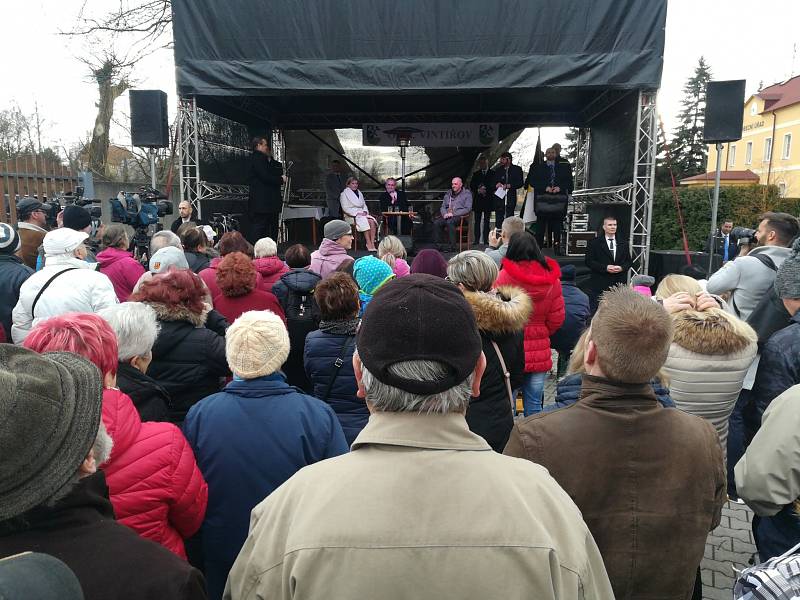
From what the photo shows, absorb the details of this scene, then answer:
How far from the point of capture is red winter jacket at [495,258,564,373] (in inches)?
147

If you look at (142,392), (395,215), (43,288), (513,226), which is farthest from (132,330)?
(395,215)

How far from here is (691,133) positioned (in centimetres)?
3769

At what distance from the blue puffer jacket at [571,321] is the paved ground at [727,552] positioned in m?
1.56

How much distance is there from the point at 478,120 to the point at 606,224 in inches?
201

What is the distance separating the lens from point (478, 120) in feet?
37.3

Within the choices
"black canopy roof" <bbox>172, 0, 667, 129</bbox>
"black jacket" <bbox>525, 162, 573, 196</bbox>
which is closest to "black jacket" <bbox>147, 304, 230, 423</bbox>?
"black canopy roof" <bbox>172, 0, 667, 129</bbox>

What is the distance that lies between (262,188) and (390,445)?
→ 8.45 m

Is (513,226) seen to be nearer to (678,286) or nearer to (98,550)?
(678,286)

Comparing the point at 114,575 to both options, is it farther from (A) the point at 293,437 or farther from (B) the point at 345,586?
(A) the point at 293,437

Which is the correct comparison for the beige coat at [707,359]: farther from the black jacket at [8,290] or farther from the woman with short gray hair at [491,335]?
the black jacket at [8,290]

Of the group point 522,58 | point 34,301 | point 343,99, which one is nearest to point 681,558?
point 34,301

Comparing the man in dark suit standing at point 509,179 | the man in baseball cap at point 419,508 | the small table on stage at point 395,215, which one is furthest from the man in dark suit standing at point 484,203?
the man in baseball cap at point 419,508

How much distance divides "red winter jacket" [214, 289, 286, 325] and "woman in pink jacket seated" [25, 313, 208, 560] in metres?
1.71

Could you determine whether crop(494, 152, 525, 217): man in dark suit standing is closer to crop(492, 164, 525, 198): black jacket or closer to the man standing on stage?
crop(492, 164, 525, 198): black jacket
